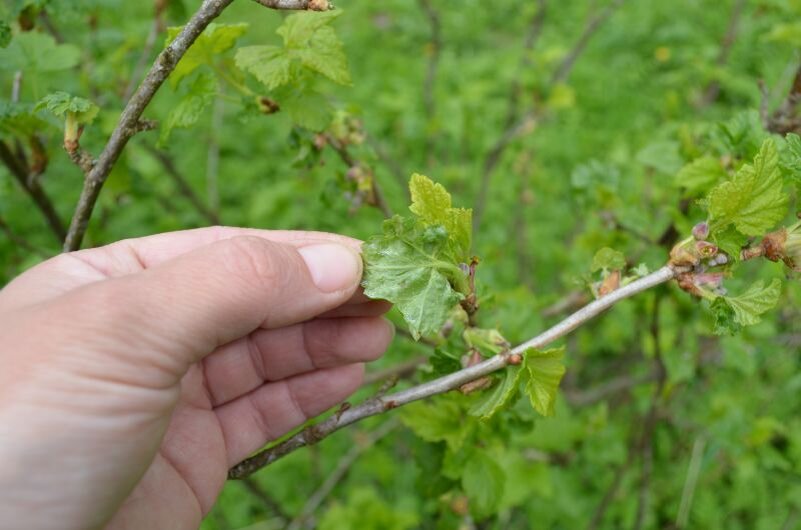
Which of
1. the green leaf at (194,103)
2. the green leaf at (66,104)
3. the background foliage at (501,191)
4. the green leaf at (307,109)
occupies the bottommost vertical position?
the background foliage at (501,191)

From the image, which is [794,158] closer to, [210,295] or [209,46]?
[210,295]

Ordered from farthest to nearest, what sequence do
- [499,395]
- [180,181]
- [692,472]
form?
[692,472] < [180,181] < [499,395]

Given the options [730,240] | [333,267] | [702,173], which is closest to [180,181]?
[333,267]

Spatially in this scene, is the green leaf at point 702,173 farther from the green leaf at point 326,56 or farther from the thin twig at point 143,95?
the thin twig at point 143,95

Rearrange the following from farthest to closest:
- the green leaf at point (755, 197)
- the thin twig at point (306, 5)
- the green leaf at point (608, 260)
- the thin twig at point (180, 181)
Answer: the thin twig at point (180, 181) → the green leaf at point (608, 260) → the green leaf at point (755, 197) → the thin twig at point (306, 5)

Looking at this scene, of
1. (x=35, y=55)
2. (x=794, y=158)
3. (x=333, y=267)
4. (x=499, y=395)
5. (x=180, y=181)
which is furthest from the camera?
(x=180, y=181)

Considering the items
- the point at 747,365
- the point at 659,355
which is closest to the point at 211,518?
the point at 659,355

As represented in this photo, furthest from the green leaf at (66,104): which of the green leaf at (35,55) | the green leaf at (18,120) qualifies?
the green leaf at (35,55)
